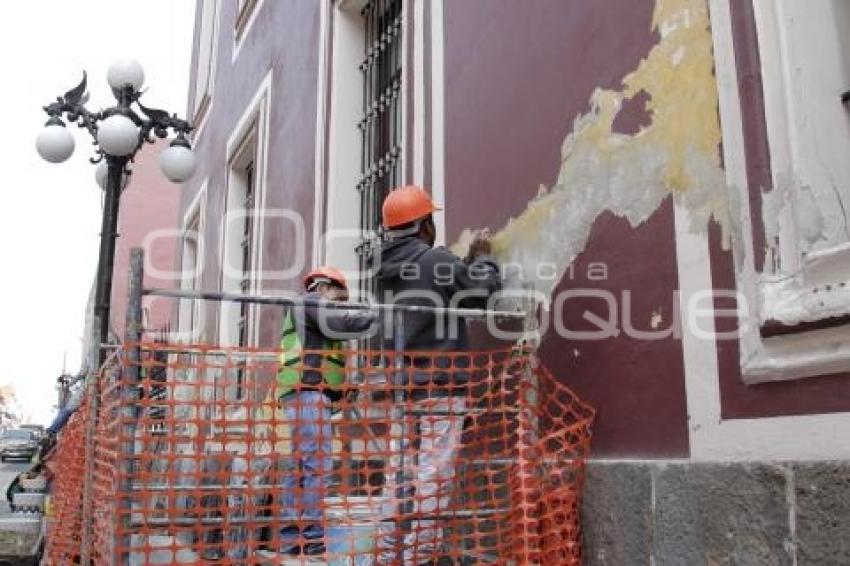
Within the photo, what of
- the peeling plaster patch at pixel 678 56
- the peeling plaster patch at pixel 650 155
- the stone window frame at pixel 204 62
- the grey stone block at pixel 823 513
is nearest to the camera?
the grey stone block at pixel 823 513

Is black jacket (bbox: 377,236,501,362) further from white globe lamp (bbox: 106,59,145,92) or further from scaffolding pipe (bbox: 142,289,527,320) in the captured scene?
white globe lamp (bbox: 106,59,145,92)

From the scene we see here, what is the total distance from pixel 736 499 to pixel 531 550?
0.97 meters

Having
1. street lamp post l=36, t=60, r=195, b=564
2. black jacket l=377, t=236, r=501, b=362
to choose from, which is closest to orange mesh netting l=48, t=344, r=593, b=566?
black jacket l=377, t=236, r=501, b=362

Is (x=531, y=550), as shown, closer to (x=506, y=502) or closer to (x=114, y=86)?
(x=506, y=502)

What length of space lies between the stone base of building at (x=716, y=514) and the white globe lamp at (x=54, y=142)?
21.9 feet

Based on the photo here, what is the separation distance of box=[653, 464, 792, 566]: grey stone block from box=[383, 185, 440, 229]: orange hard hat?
1.91 m

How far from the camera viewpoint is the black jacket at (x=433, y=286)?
4320 mm

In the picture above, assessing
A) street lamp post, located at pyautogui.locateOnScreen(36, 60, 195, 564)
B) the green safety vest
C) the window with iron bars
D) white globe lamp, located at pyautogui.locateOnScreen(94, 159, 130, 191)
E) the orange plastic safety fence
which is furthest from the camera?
white globe lamp, located at pyautogui.locateOnScreen(94, 159, 130, 191)

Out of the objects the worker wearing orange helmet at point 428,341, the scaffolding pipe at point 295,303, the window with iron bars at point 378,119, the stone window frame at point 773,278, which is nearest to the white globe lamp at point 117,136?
the window with iron bars at point 378,119

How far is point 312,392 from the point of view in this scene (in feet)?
15.4

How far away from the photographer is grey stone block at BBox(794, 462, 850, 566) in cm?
262

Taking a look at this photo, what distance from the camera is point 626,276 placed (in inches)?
148

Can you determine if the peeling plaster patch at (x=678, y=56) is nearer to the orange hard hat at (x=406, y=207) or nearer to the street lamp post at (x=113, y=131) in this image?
the orange hard hat at (x=406, y=207)

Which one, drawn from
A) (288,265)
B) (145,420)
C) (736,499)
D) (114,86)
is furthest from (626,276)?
(114,86)
